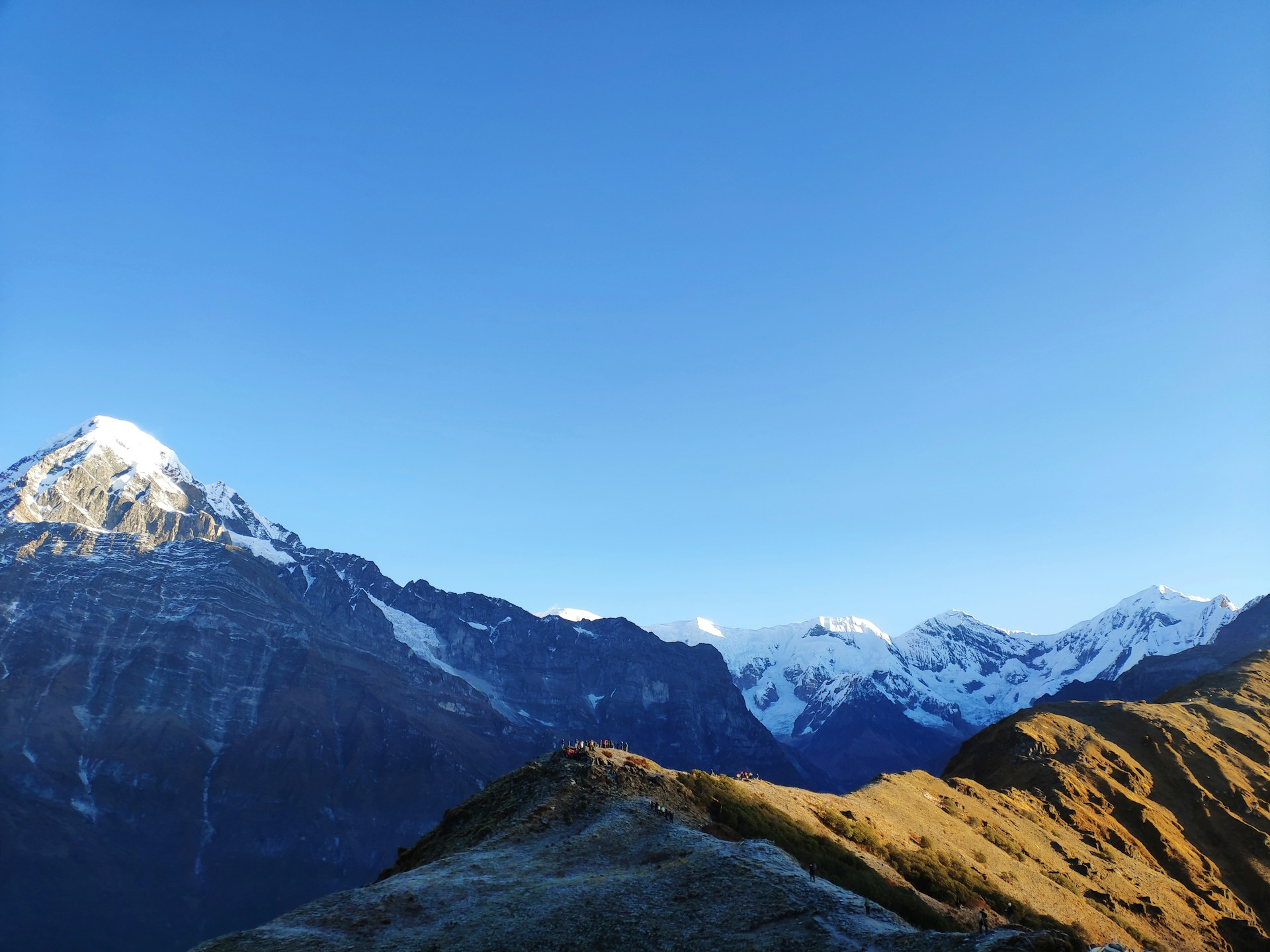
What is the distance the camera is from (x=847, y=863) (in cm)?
6888

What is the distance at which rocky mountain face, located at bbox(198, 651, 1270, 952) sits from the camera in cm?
4341

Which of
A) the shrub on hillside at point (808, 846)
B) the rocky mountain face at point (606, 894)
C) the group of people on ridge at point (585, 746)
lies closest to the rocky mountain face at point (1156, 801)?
the shrub on hillside at point (808, 846)

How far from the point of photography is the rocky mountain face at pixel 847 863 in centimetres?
4341

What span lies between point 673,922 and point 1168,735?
158242 millimetres

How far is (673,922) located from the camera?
147 ft

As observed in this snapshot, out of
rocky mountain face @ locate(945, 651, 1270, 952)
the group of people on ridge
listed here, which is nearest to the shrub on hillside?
the group of people on ridge

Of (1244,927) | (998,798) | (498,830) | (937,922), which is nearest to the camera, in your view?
(498,830)

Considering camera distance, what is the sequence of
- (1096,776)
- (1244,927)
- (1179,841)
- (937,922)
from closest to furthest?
1. (937,922)
2. (1244,927)
3. (1179,841)
4. (1096,776)

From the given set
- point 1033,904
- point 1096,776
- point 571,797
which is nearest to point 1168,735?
point 1096,776

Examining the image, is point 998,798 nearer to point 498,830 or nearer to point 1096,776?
point 1096,776

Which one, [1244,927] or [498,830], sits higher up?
[498,830]

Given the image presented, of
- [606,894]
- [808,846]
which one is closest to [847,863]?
[808,846]

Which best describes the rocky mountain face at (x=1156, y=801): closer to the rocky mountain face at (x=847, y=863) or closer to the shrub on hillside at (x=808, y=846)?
the rocky mountain face at (x=847, y=863)

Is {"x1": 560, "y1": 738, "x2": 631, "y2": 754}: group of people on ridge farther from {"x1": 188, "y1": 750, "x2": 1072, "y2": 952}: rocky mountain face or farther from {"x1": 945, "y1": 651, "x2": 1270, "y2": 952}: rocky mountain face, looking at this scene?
{"x1": 945, "y1": 651, "x2": 1270, "y2": 952}: rocky mountain face
